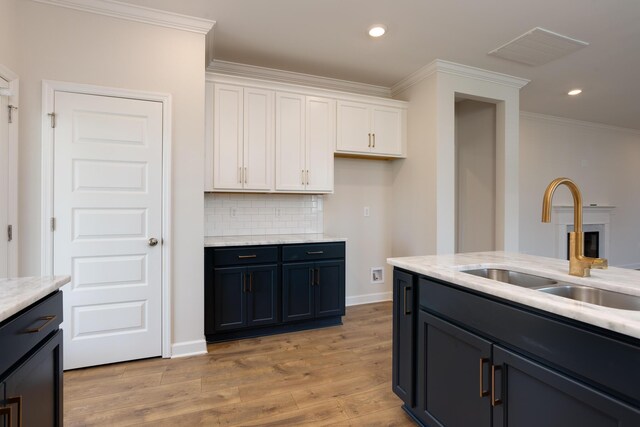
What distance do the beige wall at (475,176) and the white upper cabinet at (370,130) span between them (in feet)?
3.68

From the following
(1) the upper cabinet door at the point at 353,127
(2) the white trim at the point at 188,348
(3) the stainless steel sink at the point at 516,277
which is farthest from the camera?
(1) the upper cabinet door at the point at 353,127

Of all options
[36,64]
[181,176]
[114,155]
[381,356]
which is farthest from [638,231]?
[36,64]

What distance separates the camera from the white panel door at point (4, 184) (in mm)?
2131

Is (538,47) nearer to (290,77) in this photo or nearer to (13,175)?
(290,77)

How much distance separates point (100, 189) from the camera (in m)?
2.49

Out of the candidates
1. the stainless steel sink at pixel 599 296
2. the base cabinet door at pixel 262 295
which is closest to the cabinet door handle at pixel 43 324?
the base cabinet door at pixel 262 295

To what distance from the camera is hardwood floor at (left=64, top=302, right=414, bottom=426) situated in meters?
1.91

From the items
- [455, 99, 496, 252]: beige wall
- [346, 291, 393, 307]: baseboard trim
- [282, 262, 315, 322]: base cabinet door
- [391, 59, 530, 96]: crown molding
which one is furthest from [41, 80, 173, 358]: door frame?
[455, 99, 496, 252]: beige wall

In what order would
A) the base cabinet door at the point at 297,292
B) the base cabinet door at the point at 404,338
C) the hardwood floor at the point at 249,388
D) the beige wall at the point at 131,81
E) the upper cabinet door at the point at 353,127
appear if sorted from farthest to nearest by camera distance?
the upper cabinet door at the point at 353,127
the base cabinet door at the point at 297,292
the beige wall at the point at 131,81
the hardwood floor at the point at 249,388
the base cabinet door at the point at 404,338

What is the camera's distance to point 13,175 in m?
2.24

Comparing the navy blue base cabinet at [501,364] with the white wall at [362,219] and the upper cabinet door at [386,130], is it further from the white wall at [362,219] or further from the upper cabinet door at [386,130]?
the upper cabinet door at [386,130]

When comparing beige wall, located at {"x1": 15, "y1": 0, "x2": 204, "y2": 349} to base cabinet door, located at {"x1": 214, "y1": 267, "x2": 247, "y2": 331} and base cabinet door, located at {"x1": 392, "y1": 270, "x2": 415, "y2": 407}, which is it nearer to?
base cabinet door, located at {"x1": 214, "y1": 267, "x2": 247, "y2": 331}

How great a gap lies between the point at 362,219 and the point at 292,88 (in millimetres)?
1765

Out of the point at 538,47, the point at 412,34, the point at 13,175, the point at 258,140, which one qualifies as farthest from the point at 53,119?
the point at 538,47
